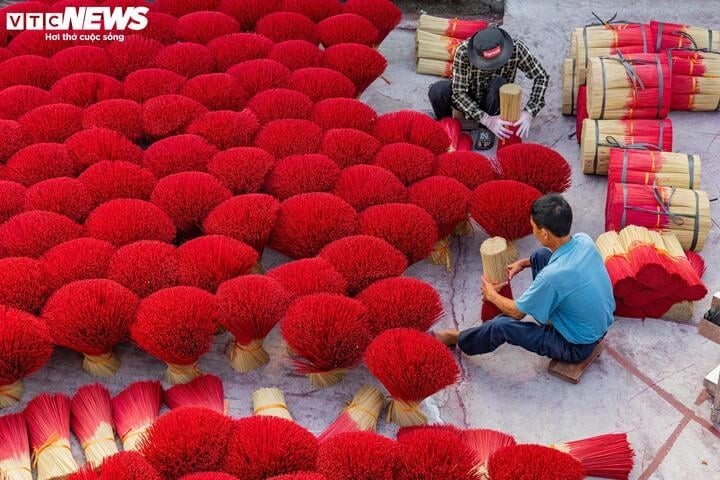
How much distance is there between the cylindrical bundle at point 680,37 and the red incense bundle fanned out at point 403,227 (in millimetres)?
1921

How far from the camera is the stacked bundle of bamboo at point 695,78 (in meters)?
4.30

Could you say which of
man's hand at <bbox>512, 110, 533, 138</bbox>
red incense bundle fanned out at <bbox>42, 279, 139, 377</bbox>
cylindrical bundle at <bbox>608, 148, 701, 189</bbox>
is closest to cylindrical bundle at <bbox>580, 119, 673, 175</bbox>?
cylindrical bundle at <bbox>608, 148, 701, 189</bbox>

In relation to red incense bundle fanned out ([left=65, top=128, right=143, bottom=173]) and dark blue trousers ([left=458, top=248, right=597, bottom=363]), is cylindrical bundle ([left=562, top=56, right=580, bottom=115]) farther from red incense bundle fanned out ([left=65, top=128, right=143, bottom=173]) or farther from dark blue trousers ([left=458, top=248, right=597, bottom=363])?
red incense bundle fanned out ([left=65, top=128, right=143, bottom=173])

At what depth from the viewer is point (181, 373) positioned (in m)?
2.90

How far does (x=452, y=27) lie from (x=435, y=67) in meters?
0.26

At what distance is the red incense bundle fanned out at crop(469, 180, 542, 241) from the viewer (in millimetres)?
3387

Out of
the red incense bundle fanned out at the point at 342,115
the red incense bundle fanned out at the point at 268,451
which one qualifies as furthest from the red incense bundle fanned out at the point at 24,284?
the red incense bundle fanned out at the point at 342,115

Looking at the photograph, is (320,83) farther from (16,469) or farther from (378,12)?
(16,469)

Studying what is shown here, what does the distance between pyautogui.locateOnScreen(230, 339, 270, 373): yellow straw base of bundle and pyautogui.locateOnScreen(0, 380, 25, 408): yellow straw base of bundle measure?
0.74 m

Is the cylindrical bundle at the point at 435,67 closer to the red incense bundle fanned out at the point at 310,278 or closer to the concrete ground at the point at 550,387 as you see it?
the concrete ground at the point at 550,387

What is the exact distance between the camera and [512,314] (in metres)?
2.95

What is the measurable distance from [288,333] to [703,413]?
145cm

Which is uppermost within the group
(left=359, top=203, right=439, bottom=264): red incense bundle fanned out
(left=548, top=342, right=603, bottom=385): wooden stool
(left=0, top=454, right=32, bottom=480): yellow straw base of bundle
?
(left=359, top=203, right=439, bottom=264): red incense bundle fanned out

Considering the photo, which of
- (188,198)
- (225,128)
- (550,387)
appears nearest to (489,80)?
(225,128)
